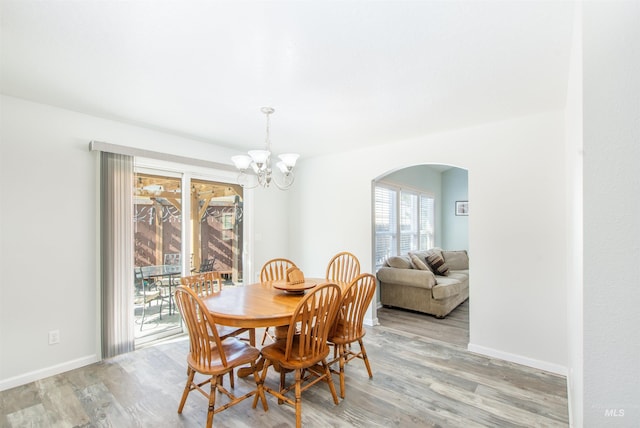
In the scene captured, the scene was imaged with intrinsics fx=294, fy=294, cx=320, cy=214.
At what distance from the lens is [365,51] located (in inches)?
75.0

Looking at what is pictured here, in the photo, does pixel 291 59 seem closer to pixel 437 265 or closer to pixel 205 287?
pixel 205 287

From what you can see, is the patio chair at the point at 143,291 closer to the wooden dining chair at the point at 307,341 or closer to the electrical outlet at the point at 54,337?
the electrical outlet at the point at 54,337

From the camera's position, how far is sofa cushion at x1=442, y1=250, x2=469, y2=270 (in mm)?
5984

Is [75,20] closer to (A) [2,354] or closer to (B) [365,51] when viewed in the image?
(B) [365,51]

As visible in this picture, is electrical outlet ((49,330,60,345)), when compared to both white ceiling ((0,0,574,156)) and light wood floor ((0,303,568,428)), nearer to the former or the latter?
light wood floor ((0,303,568,428))

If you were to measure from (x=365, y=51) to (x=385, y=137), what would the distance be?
6.32 feet

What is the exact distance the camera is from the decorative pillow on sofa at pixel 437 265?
5.34 metres

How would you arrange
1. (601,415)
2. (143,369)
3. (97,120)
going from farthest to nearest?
(97,120), (143,369), (601,415)

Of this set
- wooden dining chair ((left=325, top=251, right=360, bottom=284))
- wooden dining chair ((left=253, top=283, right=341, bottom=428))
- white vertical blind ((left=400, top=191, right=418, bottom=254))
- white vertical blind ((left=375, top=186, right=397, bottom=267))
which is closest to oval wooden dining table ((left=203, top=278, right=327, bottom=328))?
wooden dining chair ((left=253, top=283, right=341, bottom=428))

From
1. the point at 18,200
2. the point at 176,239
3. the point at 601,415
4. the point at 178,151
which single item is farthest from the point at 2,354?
the point at 601,415

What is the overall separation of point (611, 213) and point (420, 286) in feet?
11.7

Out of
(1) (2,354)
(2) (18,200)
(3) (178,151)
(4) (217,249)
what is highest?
(3) (178,151)

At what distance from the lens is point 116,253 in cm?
308

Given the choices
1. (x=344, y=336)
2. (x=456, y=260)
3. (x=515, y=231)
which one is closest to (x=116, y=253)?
(x=344, y=336)
